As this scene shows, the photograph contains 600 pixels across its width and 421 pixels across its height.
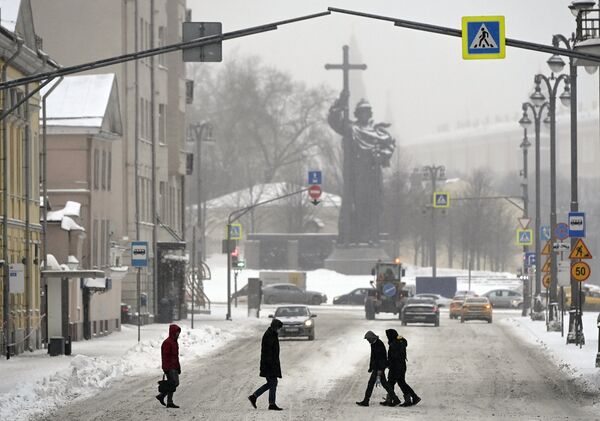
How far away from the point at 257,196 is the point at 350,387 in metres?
123

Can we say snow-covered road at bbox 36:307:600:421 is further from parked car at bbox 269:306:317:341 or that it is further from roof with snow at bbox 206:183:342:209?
roof with snow at bbox 206:183:342:209

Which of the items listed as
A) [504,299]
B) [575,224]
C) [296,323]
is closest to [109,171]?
[296,323]

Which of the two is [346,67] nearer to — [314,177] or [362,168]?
[362,168]

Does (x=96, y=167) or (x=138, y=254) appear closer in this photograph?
(x=138, y=254)

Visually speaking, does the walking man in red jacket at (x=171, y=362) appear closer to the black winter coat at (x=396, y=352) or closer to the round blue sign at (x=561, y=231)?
the black winter coat at (x=396, y=352)

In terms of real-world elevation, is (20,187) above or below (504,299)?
above

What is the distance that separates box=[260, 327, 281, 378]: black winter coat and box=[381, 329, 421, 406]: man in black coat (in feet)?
6.74

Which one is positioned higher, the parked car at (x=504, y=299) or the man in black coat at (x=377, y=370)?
the man in black coat at (x=377, y=370)

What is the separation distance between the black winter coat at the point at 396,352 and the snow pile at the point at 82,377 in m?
5.81

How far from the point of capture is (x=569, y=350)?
4678 centimetres

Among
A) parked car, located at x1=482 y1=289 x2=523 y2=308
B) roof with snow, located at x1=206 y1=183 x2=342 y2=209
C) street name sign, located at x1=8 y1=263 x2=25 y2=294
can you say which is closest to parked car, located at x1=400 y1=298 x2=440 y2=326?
street name sign, located at x1=8 y1=263 x2=25 y2=294

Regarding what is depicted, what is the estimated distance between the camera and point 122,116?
6925cm

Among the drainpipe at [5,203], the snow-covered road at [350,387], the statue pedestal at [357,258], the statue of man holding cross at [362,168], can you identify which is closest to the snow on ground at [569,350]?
the snow-covered road at [350,387]

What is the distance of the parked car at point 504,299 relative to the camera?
337 ft
